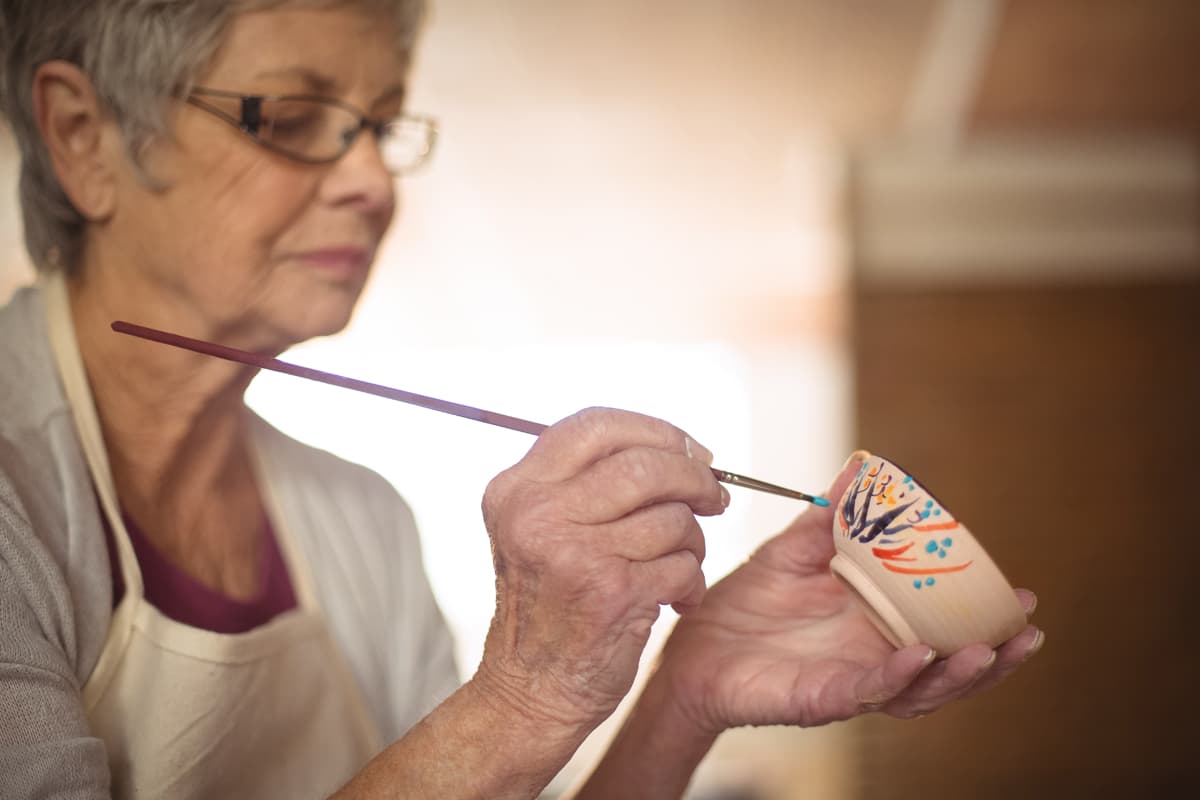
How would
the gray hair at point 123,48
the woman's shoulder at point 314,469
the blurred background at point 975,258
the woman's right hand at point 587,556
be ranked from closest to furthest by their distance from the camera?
the woman's right hand at point 587,556, the gray hair at point 123,48, the woman's shoulder at point 314,469, the blurred background at point 975,258

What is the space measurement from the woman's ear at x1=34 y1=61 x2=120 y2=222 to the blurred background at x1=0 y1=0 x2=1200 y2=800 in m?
1.83

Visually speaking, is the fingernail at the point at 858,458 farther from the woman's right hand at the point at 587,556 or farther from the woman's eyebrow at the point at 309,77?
the woman's eyebrow at the point at 309,77

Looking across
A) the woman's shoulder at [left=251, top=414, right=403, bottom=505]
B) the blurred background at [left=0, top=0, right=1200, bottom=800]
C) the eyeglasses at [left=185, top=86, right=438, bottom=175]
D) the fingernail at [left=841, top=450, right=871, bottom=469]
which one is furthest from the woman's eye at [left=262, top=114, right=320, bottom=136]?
the blurred background at [left=0, top=0, right=1200, bottom=800]

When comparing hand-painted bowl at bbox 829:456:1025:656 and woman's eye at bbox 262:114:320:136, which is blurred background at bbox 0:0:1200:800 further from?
hand-painted bowl at bbox 829:456:1025:656

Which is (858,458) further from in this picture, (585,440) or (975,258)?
(975,258)

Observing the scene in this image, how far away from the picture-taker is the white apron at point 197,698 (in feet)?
2.20

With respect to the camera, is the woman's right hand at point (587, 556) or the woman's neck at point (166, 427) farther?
the woman's neck at point (166, 427)

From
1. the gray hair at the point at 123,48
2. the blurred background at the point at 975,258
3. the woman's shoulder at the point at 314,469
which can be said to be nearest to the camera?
the gray hair at the point at 123,48

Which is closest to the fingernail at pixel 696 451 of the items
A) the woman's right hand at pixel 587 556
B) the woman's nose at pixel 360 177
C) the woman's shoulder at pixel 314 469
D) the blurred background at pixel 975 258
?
the woman's right hand at pixel 587 556

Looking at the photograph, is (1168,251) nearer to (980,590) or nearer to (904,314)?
(904,314)

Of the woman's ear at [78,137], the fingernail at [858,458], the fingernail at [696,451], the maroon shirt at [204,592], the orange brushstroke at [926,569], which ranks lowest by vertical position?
the maroon shirt at [204,592]

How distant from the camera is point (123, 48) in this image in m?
0.70

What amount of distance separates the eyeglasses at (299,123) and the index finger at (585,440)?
0.32 meters

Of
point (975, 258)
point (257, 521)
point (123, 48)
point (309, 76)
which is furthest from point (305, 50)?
point (975, 258)
